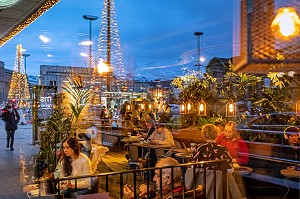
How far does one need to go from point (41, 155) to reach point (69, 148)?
155 inches

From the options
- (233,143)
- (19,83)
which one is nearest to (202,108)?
(233,143)

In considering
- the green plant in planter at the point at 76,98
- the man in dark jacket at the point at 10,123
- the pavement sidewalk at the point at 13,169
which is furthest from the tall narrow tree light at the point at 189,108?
the man in dark jacket at the point at 10,123

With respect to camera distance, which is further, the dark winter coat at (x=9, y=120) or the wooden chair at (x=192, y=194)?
the dark winter coat at (x=9, y=120)

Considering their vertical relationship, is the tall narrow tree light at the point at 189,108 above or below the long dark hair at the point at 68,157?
above

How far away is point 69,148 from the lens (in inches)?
174

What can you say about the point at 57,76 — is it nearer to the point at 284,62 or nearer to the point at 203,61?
the point at 203,61

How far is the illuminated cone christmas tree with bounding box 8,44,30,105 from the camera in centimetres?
2274

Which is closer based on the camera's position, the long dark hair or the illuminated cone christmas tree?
the long dark hair

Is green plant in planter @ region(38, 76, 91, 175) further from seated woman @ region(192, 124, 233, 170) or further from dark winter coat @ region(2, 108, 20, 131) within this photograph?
seated woman @ region(192, 124, 233, 170)

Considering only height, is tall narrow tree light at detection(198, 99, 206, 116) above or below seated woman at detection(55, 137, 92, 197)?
above

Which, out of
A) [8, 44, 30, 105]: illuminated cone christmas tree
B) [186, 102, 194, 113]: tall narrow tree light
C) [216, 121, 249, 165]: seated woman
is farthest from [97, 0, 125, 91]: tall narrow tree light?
[216, 121, 249, 165]: seated woman

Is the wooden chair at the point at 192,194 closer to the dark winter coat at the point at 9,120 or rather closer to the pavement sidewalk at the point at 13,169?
the pavement sidewalk at the point at 13,169

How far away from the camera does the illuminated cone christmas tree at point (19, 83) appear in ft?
74.6

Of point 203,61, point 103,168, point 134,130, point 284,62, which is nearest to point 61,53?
point 203,61
